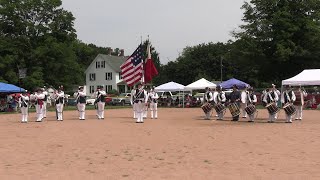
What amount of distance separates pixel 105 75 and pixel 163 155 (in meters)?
77.3

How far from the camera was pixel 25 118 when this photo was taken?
2638 cm

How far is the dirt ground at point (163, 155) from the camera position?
9789 millimetres

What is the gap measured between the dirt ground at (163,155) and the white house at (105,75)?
227ft

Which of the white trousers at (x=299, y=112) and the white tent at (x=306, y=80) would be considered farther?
the white tent at (x=306, y=80)

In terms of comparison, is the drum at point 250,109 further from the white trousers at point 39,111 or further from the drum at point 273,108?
the white trousers at point 39,111

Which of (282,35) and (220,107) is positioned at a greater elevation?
(282,35)

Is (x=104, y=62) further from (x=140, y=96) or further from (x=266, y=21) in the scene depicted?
(x=140, y=96)

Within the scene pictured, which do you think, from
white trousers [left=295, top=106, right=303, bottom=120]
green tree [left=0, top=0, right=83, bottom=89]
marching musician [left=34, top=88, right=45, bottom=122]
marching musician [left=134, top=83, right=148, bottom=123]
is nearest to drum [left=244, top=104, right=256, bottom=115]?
white trousers [left=295, top=106, right=303, bottom=120]

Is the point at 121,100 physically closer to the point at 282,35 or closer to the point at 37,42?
the point at 37,42

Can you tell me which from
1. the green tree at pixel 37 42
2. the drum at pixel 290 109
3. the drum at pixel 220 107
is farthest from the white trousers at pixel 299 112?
the green tree at pixel 37 42

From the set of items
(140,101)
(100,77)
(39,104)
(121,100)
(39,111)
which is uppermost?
(100,77)

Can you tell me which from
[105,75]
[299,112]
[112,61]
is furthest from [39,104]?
[112,61]

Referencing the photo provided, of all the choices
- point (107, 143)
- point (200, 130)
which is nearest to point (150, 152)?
point (107, 143)

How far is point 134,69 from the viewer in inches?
1165
